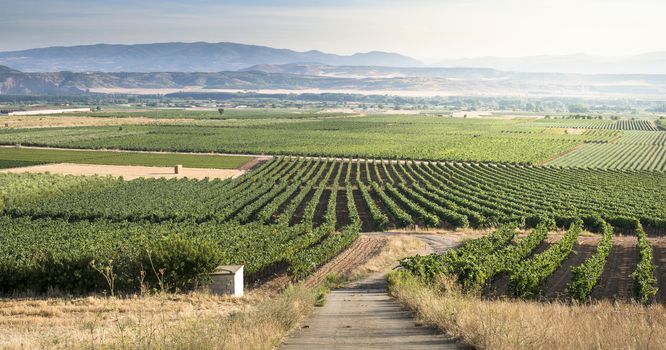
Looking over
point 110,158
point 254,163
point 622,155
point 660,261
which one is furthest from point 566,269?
point 622,155

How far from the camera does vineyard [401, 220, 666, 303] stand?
23547 mm

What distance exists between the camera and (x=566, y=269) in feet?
99.5

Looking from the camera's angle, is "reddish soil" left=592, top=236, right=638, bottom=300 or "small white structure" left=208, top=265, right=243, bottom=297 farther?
"reddish soil" left=592, top=236, right=638, bottom=300

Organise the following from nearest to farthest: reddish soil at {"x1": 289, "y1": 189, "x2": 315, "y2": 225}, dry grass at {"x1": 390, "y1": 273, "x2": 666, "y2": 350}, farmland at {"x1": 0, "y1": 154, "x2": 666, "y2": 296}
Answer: dry grass at {"x1": 390, "y1": 273, "x2": 666, "y2": 350} < farmland at {"x1": 0, "y1": 154, "x2": 666, "y2": 296} < reddish soil at {"x1": 289, "y1": 189, "x2": 315, "y2": 225}

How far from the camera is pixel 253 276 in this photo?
28156 mm

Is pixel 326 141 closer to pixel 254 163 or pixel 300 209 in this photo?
pixel 254 163

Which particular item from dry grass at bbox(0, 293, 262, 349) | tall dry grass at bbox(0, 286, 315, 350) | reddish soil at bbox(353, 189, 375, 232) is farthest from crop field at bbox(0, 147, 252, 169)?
tall dry grass at bbox(0, 286, 315, 350)

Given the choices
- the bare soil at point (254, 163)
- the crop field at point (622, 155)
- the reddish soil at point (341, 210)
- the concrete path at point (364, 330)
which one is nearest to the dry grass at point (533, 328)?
the concrete path at point (364, 330)

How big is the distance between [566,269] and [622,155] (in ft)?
265

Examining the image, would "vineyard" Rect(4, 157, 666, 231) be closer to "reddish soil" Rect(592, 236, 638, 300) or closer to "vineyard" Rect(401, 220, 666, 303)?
"reddish soil" Rect(592, 236, 638, 300)

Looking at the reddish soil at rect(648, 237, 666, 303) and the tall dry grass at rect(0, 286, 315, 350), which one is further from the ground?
the tall dry grass at rect(0, 286, 315, 350)

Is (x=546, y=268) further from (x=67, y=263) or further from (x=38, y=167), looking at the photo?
(x=38, y=167)

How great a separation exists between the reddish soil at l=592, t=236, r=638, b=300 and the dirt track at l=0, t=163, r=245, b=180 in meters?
44.0

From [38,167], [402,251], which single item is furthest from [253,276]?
[38,167]
